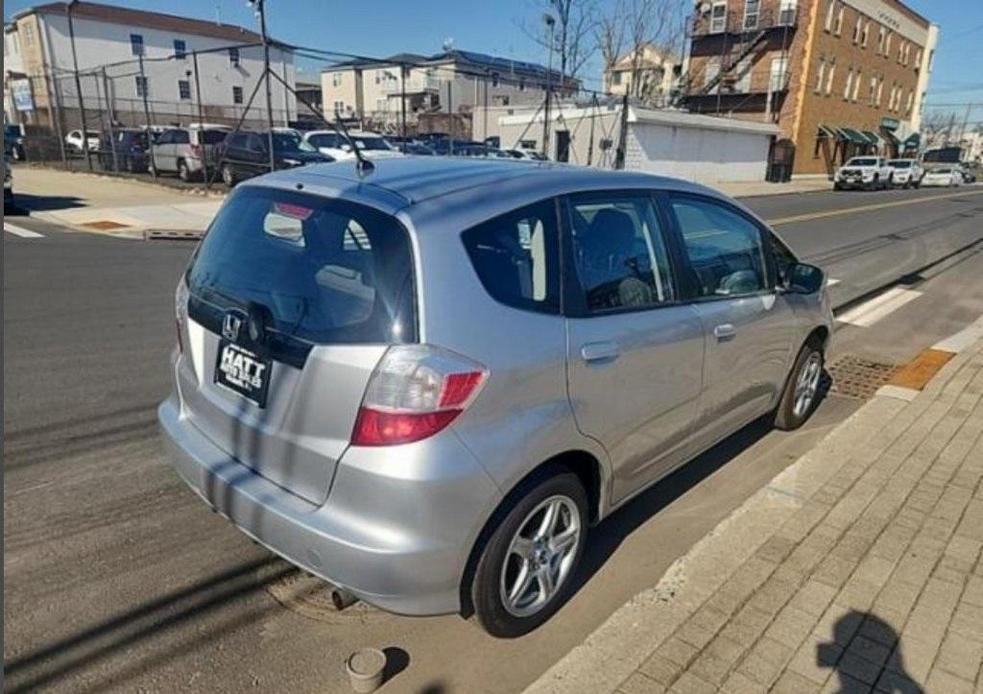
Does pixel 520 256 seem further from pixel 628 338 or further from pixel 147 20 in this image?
pixel 147 20

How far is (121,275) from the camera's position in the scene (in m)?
8.49

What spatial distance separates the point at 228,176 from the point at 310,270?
63.0 feet

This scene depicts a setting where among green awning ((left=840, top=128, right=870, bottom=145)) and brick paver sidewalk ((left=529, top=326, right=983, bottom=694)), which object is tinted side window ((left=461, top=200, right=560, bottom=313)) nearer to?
brick paver sidewalk ((left=529, top=326, right=983, bottom=694))

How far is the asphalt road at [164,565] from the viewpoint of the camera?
234 cm

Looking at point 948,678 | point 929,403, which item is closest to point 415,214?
point 948,678

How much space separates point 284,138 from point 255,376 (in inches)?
697

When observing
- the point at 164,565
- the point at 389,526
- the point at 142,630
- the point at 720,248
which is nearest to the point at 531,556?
the point at 389,526

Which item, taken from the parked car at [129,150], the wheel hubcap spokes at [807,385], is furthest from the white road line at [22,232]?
the parked car at [129,150]

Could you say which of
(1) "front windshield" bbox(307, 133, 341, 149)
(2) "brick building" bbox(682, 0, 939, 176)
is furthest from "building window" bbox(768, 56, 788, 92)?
(1) "front windshield" bbox(307, 133, 341, 149)

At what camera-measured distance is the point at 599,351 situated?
252 centimetres

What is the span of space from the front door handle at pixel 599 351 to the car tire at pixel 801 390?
85.2 inches

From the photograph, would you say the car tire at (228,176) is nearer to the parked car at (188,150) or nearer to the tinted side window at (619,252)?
the parked car at (188,150)

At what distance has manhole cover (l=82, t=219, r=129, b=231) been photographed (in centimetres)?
1302

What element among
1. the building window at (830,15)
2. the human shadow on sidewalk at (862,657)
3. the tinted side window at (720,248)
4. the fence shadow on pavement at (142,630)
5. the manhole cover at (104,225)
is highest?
the building window at (830,15)
